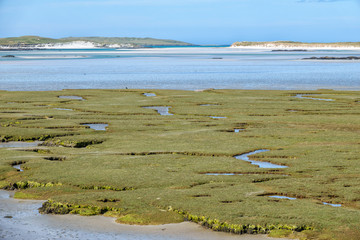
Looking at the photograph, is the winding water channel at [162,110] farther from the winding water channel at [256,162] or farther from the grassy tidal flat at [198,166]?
the winding water channel at [256,162]

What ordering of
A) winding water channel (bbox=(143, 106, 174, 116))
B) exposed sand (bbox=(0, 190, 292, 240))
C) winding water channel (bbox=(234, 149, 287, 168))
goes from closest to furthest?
exposed sand (bbox=(0, 190, 292, 240))
winding water channel (bbox=(234, 149, 287, 168))
winding water channel (bbox=(143, 106, 174, 116))

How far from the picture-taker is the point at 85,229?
Answer: 13.8 meters

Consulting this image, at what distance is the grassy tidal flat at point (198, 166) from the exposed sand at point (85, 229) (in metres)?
0.32

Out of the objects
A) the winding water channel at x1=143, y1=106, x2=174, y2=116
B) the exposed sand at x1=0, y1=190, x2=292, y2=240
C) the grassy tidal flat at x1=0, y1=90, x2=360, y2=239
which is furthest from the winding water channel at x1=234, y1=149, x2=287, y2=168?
the winding water channel at x1=143, y1=106, x2=174, y2=116

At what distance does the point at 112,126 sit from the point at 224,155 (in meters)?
9.80

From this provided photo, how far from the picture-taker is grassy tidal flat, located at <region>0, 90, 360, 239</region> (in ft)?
46.9

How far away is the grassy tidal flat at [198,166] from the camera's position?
14.3 m

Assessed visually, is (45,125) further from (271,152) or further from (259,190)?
(259,190)

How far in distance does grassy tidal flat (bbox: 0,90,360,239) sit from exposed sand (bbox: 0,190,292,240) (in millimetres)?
324

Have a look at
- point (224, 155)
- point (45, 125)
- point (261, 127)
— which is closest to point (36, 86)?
→ point (45, 125)

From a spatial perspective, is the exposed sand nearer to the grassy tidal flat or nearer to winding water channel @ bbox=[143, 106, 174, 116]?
the grassy tidal flat

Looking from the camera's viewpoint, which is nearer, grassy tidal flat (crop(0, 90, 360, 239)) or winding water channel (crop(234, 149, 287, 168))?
grassy tidal flat (crop(0, 90, 360, 239))

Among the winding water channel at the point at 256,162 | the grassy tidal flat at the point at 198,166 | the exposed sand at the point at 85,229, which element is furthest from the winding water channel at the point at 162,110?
the exposed sand at the point at 85,229

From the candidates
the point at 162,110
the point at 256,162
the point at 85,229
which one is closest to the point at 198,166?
the point at 256,162
